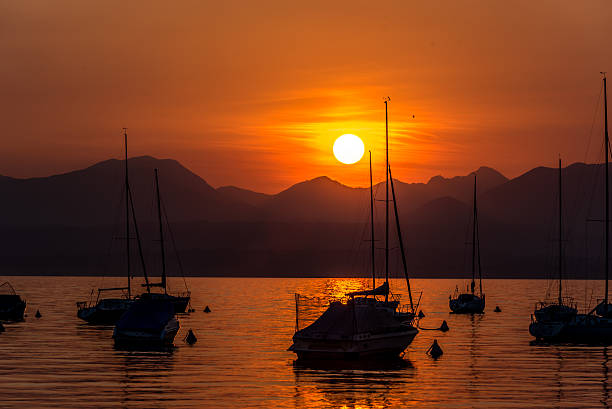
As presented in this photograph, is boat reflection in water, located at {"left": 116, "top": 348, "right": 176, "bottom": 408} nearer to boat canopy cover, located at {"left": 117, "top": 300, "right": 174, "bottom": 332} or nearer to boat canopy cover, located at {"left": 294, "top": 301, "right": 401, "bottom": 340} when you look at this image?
boat canopy cover, located at {"left": 117, "top": 300, "right": 174, "bottom": 332}

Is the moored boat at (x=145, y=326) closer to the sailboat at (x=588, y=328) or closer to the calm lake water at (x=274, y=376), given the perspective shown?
the calm lake water at (x=274, y=376)

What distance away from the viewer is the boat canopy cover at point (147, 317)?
3036 inches

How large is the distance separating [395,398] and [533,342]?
4397 centimetres

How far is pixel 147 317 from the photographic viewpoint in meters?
77.4

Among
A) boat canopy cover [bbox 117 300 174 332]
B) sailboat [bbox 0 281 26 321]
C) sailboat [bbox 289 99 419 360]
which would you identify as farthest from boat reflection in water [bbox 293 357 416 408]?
sailboat [bbox 0 281 26 321]

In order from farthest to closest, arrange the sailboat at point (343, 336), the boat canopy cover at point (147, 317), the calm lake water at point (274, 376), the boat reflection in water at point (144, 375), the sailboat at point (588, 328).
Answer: the sailboat at point (588, 328)
the boat canopy cover at point (147, 317)
the sailboat at point (343, 336)
the calm lake water at point (274, 376)
the boat reflection in water at point (144, 375)

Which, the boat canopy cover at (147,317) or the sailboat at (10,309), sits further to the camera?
the sailboat at (10,309)

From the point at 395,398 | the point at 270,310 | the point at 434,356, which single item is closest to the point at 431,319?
the point at 270,310

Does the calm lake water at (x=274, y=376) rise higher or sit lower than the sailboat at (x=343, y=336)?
lower

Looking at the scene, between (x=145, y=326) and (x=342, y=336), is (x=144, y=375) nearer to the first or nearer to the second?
(x=342, y=336)

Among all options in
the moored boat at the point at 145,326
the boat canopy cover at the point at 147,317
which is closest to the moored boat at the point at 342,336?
the moored boat at the point at 145,326

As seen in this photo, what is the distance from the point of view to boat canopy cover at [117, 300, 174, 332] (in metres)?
77.1

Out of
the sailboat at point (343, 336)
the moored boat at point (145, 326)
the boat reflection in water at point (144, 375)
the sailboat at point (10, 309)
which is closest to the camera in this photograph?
the boat reflection in water at point (144, 375)

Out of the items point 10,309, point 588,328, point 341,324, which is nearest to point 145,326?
point 341,324
